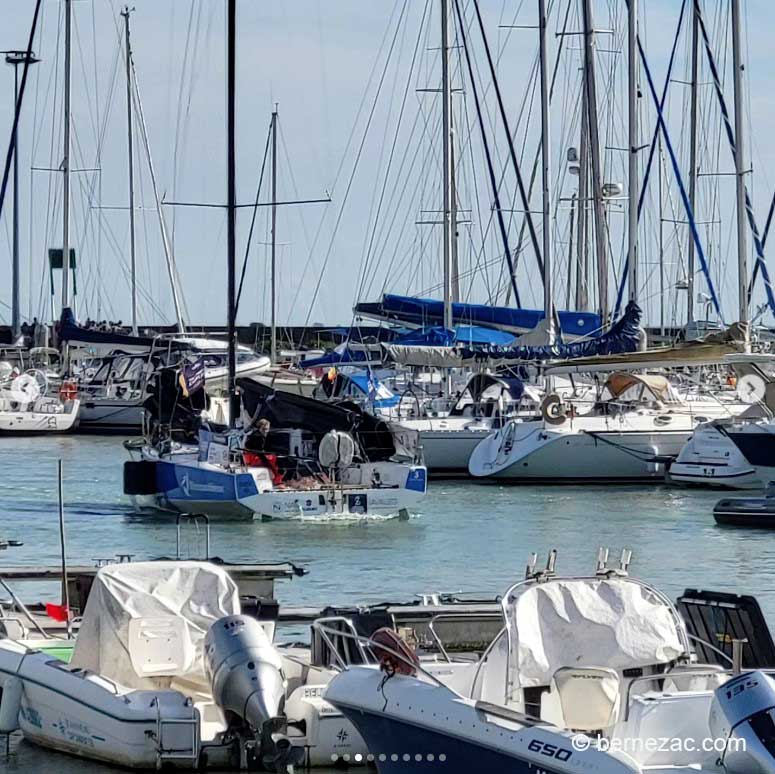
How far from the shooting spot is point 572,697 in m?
12.9

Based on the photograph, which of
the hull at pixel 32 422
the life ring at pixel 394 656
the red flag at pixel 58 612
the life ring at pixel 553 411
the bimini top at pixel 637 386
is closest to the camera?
the life ring at pixel 394 656

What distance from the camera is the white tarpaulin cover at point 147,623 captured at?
51.0 feet

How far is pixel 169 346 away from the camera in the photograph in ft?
190

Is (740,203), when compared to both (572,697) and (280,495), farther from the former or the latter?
(572,697)

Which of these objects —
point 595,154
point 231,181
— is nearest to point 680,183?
point 595,154

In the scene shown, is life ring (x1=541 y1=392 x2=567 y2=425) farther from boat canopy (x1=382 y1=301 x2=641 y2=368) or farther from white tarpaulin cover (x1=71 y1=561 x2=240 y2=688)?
white tarpaulin cover (x1=71 y1=561 x2=240 y2=688)

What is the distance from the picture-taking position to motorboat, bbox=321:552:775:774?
11.9 metres

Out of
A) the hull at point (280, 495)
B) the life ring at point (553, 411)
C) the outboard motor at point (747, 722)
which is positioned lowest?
the hull at point (280, 495)

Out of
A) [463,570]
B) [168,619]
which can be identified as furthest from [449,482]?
[168,619]

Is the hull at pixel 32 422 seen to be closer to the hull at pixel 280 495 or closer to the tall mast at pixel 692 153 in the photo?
the tall mast at pixel 692 153

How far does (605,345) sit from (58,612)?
25.4 metres

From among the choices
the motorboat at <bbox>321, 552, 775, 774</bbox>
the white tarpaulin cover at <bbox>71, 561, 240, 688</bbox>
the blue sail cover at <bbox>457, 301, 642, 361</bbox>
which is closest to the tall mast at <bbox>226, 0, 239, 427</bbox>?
the blue sail cover at <bbox>457, 301, 642, 361</bbox>

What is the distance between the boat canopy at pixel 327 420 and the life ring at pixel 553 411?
780 centimetres

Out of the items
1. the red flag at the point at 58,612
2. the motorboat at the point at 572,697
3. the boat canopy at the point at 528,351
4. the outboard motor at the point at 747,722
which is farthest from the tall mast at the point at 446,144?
the outboard motor at the point at 747,722
